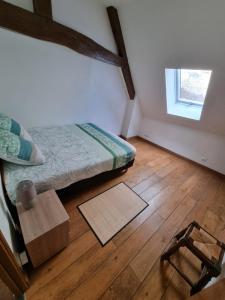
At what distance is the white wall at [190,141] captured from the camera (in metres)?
2.78

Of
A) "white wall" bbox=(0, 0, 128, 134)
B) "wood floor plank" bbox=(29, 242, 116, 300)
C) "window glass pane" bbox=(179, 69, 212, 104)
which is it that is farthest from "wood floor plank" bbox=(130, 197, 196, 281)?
"white wall" bbox=(0, 0, 128, 134)

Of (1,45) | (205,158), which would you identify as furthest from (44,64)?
(205,158)

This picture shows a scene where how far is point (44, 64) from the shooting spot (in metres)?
2.05

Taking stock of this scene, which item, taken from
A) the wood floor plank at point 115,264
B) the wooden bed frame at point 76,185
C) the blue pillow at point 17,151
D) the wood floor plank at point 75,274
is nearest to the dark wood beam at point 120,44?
the wooden bed frame at point 76,185

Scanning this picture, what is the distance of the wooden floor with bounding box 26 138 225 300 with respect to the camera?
1105 millimetres

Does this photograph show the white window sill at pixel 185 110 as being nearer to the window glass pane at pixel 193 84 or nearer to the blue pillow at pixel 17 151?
the window glass pane at pixel 193 84

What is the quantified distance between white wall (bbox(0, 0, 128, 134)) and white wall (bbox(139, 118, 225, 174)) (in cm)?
149

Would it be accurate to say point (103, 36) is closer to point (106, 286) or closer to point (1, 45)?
point (1, 45)

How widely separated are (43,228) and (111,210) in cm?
87

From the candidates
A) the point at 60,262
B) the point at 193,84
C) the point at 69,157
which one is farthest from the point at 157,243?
the point at 193,84

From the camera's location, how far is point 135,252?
4.52 feet

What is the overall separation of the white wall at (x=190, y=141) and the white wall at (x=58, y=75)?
58.5 inches

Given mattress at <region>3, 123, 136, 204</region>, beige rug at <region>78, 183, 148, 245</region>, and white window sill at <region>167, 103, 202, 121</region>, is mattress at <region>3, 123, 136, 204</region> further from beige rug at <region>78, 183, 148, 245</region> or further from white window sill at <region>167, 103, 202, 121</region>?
white window sill at <region>167, 103, 202, 121</region>

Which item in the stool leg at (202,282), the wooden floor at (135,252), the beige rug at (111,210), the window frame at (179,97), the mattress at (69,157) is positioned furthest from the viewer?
the window frame at (179,97)
